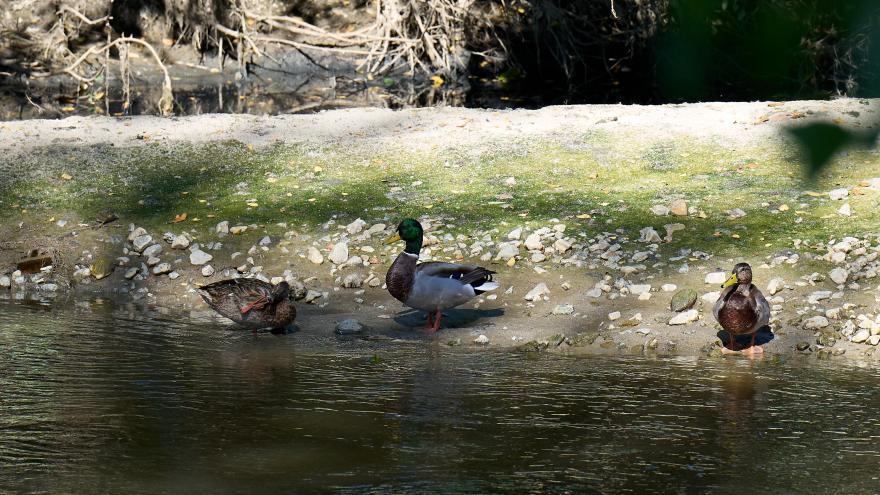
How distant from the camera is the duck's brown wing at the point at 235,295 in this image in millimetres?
8156

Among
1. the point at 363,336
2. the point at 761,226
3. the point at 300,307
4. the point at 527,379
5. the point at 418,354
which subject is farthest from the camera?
the point at 761,226

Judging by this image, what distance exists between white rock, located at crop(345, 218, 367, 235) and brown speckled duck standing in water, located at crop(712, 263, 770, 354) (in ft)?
11.9

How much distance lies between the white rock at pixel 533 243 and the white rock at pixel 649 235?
860mm

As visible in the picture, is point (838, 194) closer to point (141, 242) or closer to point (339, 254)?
point (339, 254)

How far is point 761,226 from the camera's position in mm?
9711

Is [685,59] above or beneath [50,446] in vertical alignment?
above

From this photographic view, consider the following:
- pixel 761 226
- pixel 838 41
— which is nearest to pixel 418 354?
pixel 761 226

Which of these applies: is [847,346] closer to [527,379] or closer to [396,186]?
[527,379]

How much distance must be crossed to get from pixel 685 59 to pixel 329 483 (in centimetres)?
353

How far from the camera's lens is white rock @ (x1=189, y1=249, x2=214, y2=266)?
388 inches

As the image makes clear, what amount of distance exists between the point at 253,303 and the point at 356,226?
2366mm

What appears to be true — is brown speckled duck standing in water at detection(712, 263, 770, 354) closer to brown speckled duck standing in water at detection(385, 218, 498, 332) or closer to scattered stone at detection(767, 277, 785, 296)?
scattered stone at detection(767, 277, 785, 296)

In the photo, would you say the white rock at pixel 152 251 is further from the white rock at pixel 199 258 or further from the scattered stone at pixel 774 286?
the scattered stone at pixel 774 286

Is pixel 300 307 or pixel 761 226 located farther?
pixel 761 226
